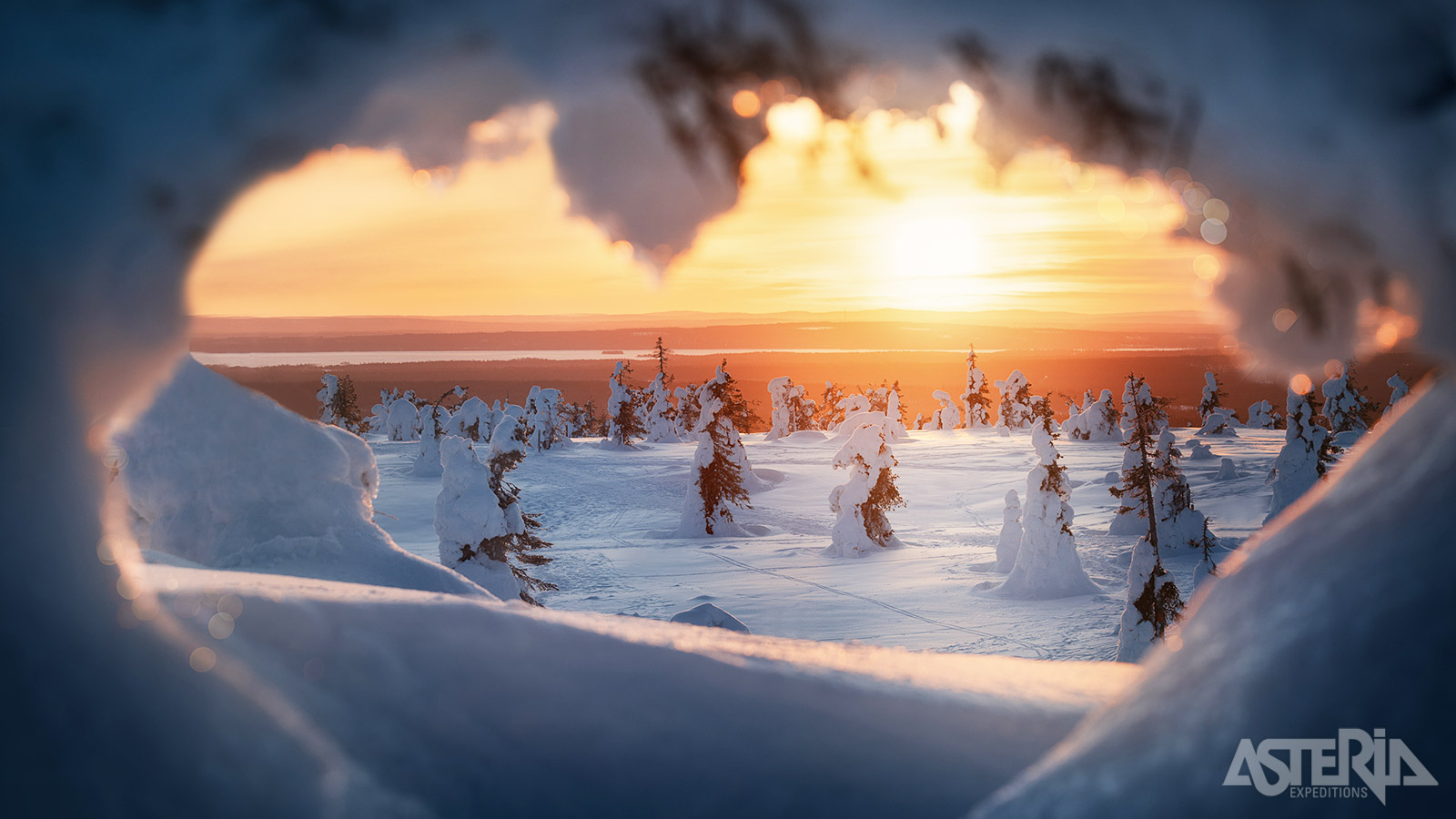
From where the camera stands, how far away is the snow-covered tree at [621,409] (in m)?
55.5

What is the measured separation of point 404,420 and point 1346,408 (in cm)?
6230

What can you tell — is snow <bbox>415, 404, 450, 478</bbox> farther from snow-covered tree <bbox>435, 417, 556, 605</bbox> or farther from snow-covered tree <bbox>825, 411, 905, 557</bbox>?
snow-covered tree <bbox>435, 417, 556, 605</bbox>

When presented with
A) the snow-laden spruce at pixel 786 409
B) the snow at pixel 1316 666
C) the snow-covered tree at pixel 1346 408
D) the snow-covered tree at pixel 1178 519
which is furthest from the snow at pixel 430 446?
Answer: the snow-covered tree at pixel 1346 408

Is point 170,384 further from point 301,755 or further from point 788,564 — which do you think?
point 788,564

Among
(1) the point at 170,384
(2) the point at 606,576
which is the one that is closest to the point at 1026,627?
(2) the point at 606,576

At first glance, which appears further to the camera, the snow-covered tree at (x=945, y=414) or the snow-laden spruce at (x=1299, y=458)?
the snow-covered tree at (x=945, y=414)

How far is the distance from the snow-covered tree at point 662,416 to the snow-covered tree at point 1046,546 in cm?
4304

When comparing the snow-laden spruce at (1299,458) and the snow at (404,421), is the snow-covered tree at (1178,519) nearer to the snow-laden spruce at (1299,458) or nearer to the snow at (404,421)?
the snow-laden spruce at (1299,458)

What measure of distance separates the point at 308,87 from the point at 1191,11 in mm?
3089

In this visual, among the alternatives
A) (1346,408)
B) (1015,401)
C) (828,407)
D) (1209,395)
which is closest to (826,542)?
(1346,408)

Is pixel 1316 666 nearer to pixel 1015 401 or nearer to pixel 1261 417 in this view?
pixel 1015 401

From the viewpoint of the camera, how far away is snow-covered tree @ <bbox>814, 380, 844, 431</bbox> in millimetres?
80062

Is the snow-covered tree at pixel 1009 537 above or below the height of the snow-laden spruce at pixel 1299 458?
below

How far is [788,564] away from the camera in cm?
2834
